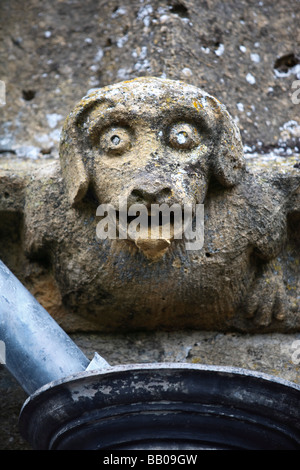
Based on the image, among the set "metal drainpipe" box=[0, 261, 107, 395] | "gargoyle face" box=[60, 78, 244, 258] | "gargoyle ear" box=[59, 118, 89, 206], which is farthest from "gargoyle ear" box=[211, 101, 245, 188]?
"metal drainpipe" box=[0, 261, 107, 395]

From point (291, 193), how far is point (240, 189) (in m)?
0.18

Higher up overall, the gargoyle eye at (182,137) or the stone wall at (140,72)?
the stone wall at (140,72)

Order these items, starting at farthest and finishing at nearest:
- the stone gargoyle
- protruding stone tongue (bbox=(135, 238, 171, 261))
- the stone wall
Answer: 1. the stone wall
2. the stone gargoyle
3. protruding stone tongue (bbox=(135, 238, 171, 261))

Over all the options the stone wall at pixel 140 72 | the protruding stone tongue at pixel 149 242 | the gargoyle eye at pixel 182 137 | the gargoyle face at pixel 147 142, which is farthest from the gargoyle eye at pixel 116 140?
the stone wall at pixel 140 72

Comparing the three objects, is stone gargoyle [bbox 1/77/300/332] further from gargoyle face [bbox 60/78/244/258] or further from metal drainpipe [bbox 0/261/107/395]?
metal drainpipe [bbox 0/261/107/395]

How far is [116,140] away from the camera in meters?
1.79

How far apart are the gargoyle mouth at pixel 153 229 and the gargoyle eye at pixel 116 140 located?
17 centimetres

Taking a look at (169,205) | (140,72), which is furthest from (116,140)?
(140,72)

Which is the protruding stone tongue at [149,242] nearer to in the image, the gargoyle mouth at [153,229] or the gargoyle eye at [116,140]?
the gargoyle mouth at [153,229]

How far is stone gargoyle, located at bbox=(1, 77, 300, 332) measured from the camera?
178 cm

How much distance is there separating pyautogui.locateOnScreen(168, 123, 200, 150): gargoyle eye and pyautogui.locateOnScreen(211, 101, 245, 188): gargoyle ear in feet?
0.25

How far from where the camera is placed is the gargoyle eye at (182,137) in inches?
70.4

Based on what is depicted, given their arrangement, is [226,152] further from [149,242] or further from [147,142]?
[149,242]

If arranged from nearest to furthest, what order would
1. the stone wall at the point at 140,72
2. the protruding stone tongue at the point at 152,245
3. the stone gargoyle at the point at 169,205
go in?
the protruding stone tongue at the point at 152,245, the stone gargoyle at the point at 169,205, the stone wall at the point at 140,72
